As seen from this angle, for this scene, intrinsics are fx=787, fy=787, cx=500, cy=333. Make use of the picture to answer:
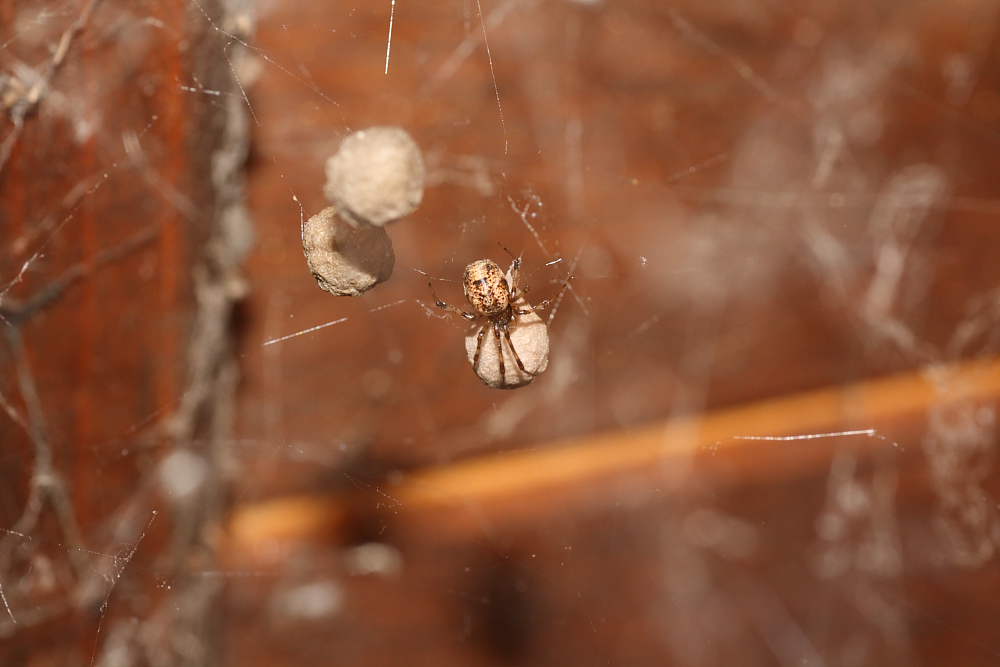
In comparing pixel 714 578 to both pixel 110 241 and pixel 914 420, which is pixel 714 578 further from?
pixel 110 241

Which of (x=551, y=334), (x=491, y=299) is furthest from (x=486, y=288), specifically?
(x=551, y=334)

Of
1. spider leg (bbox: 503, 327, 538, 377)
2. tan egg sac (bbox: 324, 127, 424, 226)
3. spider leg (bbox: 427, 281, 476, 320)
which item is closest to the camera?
tan egg sac (bbox: 324, 127, 424, 226)


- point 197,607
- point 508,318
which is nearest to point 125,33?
point 508,318

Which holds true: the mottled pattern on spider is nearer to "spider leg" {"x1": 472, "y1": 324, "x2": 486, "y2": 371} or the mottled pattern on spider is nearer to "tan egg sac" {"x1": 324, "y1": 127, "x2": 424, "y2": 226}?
"spider leg" {"x1": 472, "y1": 324, "x2": 486, "y2": 371}

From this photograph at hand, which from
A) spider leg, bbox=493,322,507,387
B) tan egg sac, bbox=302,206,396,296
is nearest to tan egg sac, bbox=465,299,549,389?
spider leg, bbox=493,322,507,387

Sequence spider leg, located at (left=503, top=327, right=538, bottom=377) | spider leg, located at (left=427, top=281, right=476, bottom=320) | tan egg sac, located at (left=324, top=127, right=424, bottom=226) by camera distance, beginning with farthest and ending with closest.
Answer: spider leg, located at (left=427, top=281, right=476, bottom=320) < spider leg, located at (left=503, top=327, right=538, bottom=377) < tan egg sac, located at (left=324, top=127, right=424, bottom=226)

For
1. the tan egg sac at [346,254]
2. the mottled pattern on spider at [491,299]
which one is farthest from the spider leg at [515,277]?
the tan egg sac at [346,254]
